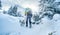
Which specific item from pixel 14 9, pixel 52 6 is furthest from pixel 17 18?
pixel 52 6

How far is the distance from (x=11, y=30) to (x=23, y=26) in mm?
118

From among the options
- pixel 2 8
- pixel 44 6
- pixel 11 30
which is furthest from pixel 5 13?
pixel 44 6

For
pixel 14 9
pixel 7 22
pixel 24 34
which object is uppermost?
pixel 14 9

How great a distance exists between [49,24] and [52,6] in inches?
A: 6.8

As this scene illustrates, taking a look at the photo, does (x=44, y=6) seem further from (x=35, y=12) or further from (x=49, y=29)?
(x=49, y=29)

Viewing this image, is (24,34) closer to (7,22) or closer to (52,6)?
(7,22)

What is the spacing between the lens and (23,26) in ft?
3.37

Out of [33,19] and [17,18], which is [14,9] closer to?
[17,18]

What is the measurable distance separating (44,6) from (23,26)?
27 centimetres

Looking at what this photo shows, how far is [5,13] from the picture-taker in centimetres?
103

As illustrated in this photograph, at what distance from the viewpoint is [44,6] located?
103cm

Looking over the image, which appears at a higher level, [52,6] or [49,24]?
[52,6]

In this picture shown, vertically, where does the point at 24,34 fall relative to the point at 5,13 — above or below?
below

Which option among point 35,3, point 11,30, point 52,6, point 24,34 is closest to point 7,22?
point 11,30
